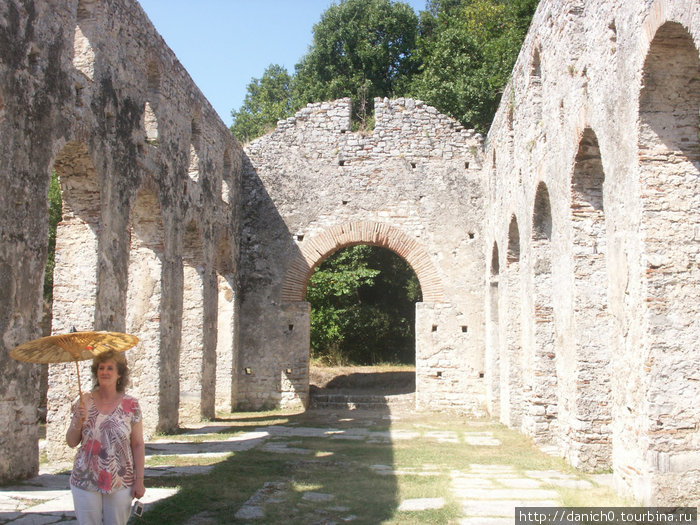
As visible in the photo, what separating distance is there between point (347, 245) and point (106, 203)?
6880 mm

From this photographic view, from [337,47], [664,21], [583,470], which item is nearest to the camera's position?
[664,21]

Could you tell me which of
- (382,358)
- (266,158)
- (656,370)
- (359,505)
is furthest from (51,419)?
(382,358)

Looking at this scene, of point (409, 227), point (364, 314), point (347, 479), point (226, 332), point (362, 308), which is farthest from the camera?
point (362, 308)

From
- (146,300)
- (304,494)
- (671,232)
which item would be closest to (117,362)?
(304,494)

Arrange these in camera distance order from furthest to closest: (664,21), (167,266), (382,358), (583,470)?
(382,358), (167,266), (583,470), (664,21)

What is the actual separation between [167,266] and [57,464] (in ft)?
11.1

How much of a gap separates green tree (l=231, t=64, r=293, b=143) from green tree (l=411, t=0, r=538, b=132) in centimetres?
718

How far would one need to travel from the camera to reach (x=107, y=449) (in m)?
3.82

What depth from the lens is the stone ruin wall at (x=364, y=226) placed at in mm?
13914

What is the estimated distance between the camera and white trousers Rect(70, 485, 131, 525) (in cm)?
370

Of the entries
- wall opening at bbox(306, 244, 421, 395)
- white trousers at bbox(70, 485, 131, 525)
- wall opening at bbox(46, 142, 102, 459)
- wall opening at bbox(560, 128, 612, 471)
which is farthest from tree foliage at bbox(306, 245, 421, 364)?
white trousers at bbox(70, 485, 131, 525)

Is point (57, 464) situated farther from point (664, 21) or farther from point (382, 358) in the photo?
point (382, 358)

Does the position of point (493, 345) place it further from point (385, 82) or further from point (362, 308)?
point (385, 82)

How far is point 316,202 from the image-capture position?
14.6 m
